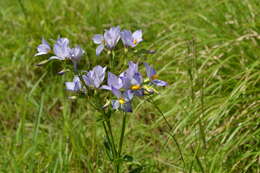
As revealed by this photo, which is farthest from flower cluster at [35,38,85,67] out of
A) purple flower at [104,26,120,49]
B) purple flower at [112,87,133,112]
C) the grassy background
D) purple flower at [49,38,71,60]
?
the grassy background

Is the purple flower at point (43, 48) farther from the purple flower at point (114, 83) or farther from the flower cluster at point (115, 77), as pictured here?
the purple flower at point (114, 83)

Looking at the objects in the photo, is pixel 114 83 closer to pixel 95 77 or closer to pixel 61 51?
pixel 95 77

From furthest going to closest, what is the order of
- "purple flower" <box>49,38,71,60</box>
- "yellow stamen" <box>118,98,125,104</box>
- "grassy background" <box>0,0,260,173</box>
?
"grassy background" <box>0,0,260,173</box> → "purple flower" <box>49,38,71,60</box> → "yellow stamen" <box>118,98,125,104</box>

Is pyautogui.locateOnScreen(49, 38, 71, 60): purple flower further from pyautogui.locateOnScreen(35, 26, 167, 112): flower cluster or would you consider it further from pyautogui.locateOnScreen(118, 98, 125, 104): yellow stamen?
pyautogui.locateOnScreen(118, 98, 125, 104): yellow stamen

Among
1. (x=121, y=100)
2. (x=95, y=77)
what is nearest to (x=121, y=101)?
(x=121, y=100)

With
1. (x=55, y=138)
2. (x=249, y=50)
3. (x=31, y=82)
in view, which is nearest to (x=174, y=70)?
(x=249, y=50)

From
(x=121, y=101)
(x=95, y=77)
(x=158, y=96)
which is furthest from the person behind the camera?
(x=158, y=96)

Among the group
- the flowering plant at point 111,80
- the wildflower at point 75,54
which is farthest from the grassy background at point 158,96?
the wildflower at point 75,54
